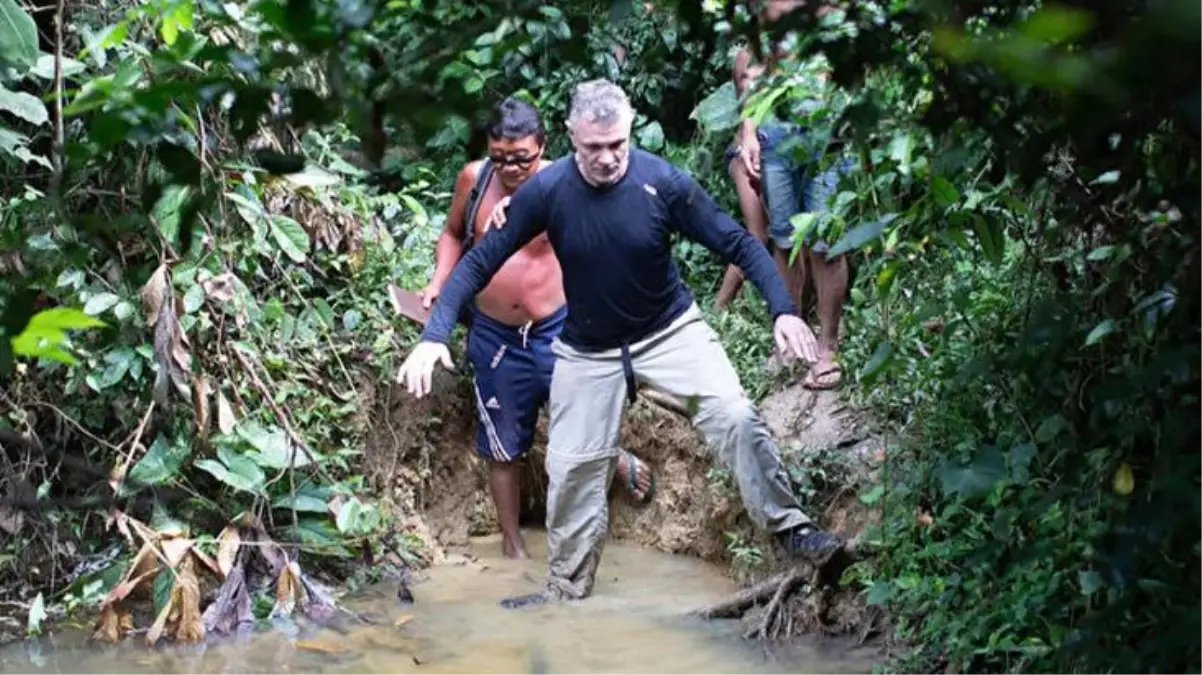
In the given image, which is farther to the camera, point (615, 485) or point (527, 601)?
point (615, 485)

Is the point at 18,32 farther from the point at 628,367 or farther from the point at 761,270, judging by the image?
the point at 761,270

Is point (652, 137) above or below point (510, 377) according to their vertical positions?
above

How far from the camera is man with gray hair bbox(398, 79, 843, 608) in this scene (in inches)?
199

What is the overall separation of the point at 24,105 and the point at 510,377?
214 centimetres

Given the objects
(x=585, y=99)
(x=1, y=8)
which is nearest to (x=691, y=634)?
(x=585, y=99)

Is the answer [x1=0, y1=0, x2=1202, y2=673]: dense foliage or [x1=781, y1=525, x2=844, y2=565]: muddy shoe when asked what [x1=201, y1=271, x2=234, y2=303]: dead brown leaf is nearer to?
[x1=0, y1=0, x2=1202, y2=673]: dense foliage

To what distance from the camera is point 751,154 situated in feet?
20.9

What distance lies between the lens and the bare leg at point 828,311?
18.7 feet

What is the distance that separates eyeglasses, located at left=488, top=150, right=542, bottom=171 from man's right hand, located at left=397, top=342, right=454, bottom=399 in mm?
920

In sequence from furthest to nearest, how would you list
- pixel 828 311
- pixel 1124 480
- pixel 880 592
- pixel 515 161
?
1. pixel 828 311
2. pixel 515 161
3. pixel 880 592
4. pixel 1124 480

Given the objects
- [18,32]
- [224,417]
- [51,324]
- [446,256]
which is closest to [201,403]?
[224,417]

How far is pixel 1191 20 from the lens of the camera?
812mm

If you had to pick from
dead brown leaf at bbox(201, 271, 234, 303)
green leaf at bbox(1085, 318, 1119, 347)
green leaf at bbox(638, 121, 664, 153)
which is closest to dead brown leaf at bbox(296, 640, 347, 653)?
dead brown leaf at bbox(201, 271, 234, 303)

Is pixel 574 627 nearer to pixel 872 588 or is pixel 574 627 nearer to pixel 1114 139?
pixel 872 588
